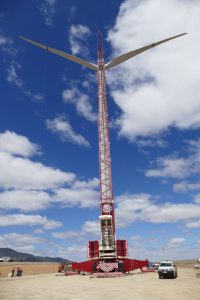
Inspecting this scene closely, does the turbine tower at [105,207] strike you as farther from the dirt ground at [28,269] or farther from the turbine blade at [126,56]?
the dirt ground at [28,269]

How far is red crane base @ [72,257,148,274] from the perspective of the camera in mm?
60031

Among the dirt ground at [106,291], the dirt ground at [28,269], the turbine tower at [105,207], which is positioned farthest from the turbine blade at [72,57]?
the dirt ground at [106,291]

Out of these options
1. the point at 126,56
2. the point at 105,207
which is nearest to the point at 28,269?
the point at 105,207

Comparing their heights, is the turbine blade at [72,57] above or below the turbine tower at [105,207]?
above

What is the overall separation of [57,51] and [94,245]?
142 feet

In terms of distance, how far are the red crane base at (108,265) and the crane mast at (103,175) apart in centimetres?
199

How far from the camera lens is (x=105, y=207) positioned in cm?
7144

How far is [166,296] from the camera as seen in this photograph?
2666 cm

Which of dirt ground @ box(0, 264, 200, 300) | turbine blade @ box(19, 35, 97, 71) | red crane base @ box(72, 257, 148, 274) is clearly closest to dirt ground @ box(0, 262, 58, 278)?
red crane base @ box(72, 257, 148, 274)

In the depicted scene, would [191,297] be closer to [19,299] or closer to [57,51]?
[19,299]

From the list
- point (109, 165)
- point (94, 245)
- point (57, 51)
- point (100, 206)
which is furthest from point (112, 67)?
point (94, 245)

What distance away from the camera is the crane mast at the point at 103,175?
66.5m

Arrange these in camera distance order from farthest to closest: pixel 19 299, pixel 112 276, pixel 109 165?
1. pixel 109 165
2. pixel 112 276
3. pixel 19 299

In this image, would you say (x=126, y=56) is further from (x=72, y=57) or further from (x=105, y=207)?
(x=105, y=207)
